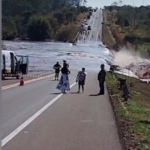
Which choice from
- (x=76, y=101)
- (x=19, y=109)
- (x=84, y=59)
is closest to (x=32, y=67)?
(x=84, y=59)

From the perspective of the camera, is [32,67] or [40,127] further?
[32,67]

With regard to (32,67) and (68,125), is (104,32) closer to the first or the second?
(32,67)

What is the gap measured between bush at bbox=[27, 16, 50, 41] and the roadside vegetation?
16.1 meters

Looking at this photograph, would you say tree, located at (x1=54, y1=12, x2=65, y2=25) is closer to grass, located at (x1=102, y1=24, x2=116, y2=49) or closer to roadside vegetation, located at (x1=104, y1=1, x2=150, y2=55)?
roadside vegetation, located at (x1=104, y1=1, x2=150, y2=55)

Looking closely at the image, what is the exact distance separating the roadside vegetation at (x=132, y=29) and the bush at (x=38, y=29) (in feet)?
52.8

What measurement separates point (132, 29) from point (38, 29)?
24.4 m

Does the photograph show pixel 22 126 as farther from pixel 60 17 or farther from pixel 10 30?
pixel 60 17

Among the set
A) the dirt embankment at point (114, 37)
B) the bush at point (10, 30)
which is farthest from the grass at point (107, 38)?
the bush at point (10, 30)

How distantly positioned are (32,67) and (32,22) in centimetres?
6141

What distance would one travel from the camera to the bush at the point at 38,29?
419ft

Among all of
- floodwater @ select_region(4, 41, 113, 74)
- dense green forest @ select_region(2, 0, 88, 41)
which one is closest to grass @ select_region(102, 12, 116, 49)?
dense green forest @ select_region(2, 0, 88, 41)

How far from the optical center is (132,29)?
137m

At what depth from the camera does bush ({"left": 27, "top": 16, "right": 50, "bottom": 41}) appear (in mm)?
127744

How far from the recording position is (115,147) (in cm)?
1148
